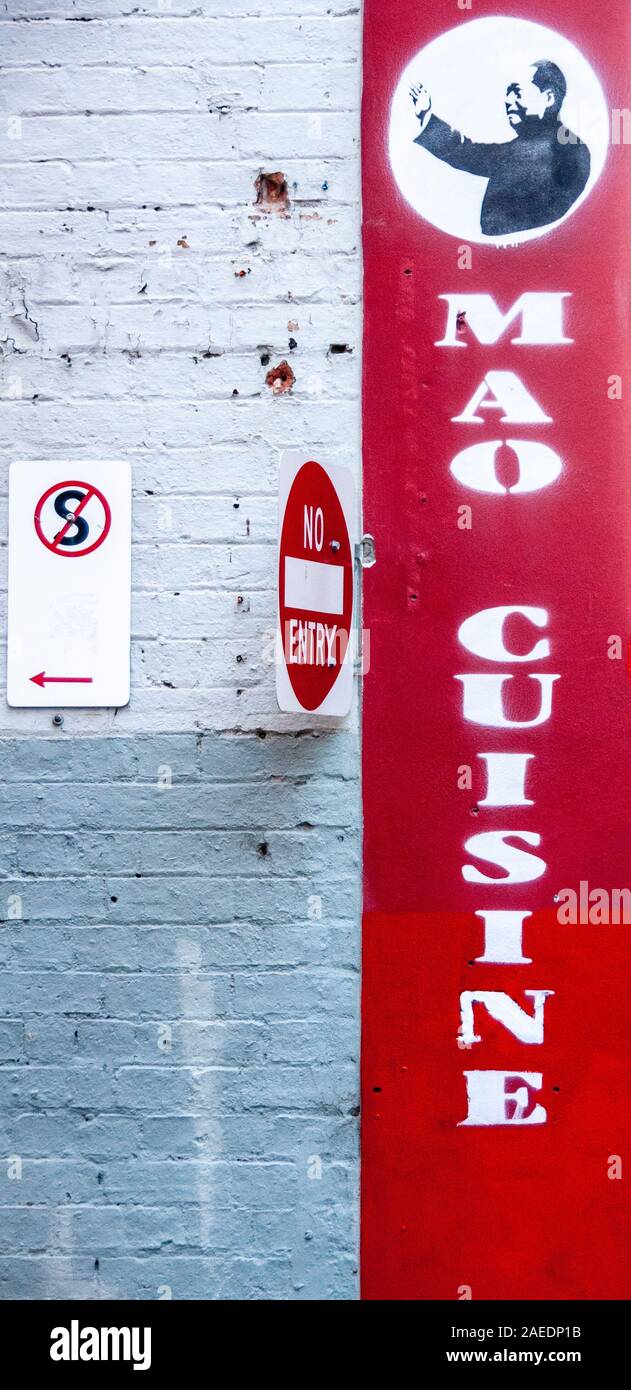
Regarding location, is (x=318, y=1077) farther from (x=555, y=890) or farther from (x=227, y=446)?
(x=227, y=446)

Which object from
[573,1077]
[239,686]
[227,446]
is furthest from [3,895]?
[573,1077]

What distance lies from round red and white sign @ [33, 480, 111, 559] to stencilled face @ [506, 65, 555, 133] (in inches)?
59.0

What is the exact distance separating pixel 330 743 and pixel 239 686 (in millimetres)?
286

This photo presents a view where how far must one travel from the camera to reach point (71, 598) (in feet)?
10.9

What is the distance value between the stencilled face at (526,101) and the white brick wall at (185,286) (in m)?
0.41

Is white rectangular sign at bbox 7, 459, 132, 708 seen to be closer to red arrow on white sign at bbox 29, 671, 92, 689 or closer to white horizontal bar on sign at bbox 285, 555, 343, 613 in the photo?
red arrow on white sign at bbox 29, 671, 92, 689

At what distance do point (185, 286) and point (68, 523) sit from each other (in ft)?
2.34

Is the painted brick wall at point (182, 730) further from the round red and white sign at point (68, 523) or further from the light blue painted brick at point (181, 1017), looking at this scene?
the round red and white sign at point (68, 523)

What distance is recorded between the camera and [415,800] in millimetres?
3303

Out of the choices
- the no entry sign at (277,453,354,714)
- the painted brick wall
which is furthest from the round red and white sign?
the no entry sign at (277,453,354,714)

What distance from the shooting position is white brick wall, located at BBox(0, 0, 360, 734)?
334 centimetres

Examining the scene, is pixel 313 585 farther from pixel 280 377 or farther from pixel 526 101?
pixel 526 101

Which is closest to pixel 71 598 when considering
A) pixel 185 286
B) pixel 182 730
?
pixel 182 730

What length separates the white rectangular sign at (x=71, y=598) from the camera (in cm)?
332
